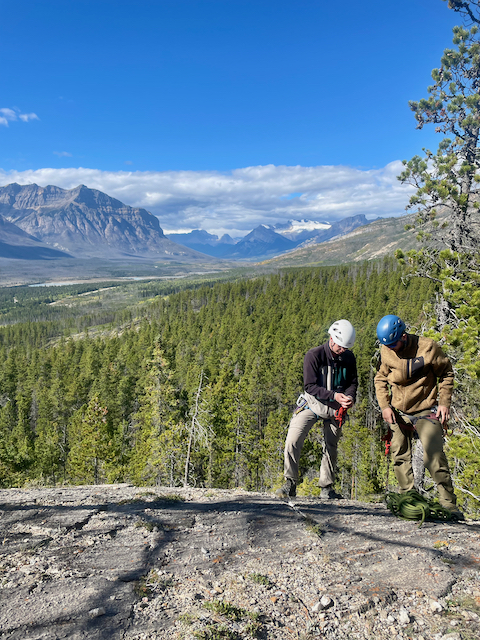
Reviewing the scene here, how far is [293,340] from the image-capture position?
69875mm

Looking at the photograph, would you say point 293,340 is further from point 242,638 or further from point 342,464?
point 242,638

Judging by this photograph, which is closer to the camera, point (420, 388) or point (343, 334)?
point (420, 388)

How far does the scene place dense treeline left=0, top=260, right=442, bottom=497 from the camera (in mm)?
26772

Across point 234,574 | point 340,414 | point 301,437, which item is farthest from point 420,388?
point 234,574

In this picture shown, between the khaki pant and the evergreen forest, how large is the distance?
317cm

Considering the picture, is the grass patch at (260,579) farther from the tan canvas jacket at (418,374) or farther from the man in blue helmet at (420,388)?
the tan canvas jacket at (418,374)

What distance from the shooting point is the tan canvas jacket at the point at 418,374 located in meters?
6.20

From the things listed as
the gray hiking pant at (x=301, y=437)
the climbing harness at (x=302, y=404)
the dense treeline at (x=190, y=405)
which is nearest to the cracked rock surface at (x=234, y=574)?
the gray hiking pant at (x=301, y=437)

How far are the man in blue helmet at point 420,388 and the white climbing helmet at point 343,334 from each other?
0.49 m

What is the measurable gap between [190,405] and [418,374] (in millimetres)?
36341

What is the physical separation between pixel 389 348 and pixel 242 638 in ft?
15.1

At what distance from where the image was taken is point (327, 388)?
6.91m

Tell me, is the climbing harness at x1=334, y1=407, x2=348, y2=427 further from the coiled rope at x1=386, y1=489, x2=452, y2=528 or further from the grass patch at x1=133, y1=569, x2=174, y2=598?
the grass patch at x1=133, y1=569, x2=174, y2=598

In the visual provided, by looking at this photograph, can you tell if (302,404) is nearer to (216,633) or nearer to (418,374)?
(418,374)
